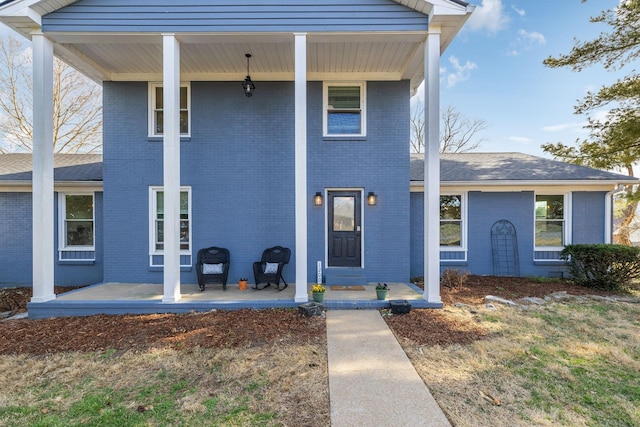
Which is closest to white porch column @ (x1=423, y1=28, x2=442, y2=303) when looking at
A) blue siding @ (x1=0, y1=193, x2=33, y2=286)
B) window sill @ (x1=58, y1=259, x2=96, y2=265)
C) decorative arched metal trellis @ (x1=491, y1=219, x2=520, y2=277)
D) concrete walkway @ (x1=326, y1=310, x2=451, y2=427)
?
concrete walkway @ (x1=326, y1=310, x2=451, y2=427)

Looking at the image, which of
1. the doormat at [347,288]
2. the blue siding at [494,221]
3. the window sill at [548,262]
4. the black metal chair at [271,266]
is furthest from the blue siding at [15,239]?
the window sill at [548,262]

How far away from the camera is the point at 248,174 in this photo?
7.04 m

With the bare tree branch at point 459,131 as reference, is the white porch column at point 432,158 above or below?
below

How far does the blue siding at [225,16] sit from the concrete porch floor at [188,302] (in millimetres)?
4786

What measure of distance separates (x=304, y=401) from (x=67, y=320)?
467 centimetres

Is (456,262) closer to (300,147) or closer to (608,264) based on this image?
(608,264)

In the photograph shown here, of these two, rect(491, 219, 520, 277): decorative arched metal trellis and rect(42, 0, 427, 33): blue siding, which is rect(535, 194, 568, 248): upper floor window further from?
rect(42, 0, 427, 33): blue siding

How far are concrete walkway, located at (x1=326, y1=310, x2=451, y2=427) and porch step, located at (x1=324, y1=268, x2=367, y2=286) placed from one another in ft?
7.20

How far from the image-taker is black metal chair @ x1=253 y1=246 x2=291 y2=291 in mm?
6285

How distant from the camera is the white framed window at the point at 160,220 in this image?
278 inches

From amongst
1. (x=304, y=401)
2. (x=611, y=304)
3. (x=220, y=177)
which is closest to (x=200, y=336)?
(x=304, y=401)

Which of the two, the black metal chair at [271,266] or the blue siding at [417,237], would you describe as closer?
the black metal chair at [271,266]

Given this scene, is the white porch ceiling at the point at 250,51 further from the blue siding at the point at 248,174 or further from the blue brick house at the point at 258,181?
the blue siding at the point at 248,174

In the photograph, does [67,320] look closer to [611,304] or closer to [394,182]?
[394,182]
